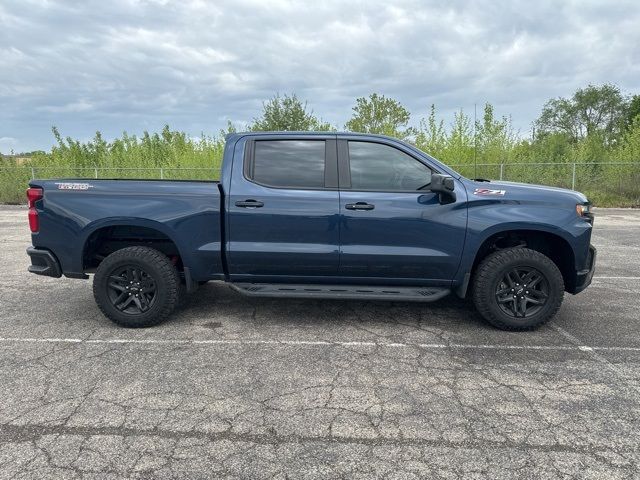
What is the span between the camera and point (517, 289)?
13.8ft

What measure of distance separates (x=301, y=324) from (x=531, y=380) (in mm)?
2125

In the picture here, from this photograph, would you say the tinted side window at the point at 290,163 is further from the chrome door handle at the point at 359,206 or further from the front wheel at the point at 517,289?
the front wheel at the point at 517,289

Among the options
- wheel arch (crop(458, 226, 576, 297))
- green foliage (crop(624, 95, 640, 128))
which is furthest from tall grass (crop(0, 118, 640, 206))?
green foliage (crop(624, 95, 640, 128))

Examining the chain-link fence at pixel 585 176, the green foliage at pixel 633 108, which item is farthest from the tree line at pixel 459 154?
the green foliage at pixel 633 108

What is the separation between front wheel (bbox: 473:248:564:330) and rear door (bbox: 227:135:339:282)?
1.43 metres

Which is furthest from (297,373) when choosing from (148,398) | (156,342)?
(156,342)

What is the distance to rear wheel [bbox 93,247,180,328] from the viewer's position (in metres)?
4.25

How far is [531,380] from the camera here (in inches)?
129

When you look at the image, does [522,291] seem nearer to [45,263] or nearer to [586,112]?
[45,263]

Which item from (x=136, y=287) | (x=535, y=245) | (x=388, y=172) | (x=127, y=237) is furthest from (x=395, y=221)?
(x=127, y=237)

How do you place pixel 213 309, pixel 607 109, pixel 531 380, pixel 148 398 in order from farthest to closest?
pixel 607 109
pixel 213 309
pixel 531 380
pixel 148 398

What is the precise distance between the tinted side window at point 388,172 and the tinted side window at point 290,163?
0.35 meters

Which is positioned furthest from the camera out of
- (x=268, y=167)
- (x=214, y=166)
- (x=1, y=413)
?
(x=214, y=166)

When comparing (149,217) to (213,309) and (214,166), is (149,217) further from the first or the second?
(214,166)
